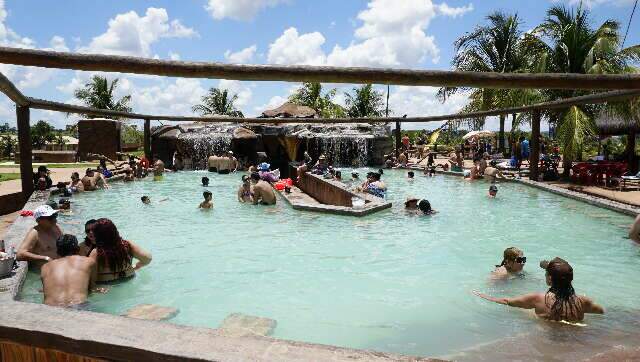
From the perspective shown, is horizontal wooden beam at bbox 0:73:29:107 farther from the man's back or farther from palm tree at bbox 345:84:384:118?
palm tree at bbox 345:84:384:118

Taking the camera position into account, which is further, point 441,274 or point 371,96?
point 371,96

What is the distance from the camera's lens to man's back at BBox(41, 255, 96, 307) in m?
4.60

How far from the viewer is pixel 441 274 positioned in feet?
22.4

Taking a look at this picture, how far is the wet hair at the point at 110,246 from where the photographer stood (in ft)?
17.8

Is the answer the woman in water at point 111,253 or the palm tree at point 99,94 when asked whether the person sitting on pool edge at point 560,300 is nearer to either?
the woman in water at point 111,253

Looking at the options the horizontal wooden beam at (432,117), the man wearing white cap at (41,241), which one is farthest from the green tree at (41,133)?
the man wearing white cap at (41,241)

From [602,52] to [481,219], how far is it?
9.53m

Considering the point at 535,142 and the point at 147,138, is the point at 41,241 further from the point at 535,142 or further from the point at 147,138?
the point at 147,138

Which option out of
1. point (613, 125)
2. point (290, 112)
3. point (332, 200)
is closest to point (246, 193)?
point (332, 200)

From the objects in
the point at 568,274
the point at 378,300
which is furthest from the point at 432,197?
the point at 568,274

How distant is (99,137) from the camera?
27109 millimetres

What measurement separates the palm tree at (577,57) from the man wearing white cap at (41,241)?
1457cm

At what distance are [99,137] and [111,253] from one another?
23.7 m

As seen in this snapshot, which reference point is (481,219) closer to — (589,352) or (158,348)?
(589,352)
